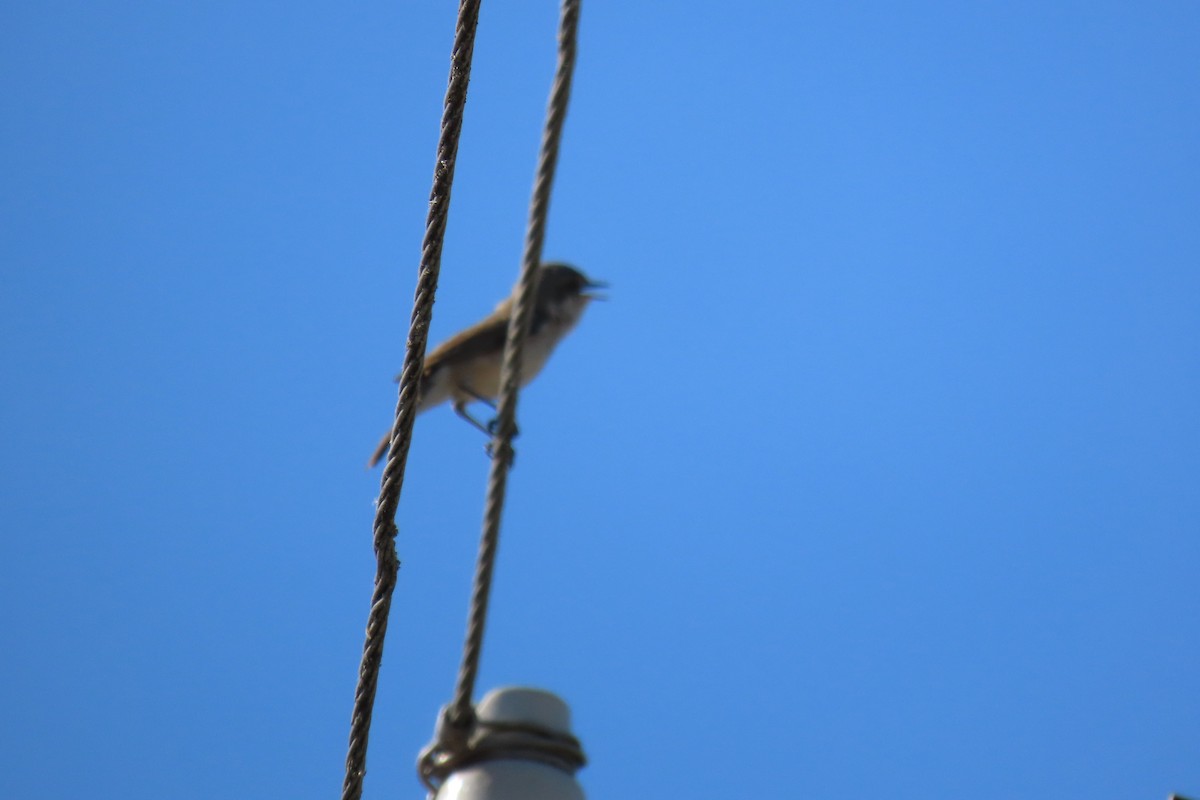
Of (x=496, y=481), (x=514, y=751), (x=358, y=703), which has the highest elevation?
(x=358, y=703)

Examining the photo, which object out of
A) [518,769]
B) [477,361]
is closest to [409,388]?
[518,769]

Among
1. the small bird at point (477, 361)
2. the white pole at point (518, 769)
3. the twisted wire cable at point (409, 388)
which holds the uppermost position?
the small bird at point (477, 361)

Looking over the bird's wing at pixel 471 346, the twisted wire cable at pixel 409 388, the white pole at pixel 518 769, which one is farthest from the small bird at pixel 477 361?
the white pole at pixel 518 769

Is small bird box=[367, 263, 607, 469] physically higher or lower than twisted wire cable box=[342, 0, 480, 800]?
higher

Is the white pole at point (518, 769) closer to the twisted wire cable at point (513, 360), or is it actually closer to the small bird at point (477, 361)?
the twisted wire cable at point (513, 360)

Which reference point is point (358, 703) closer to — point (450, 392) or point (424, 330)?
point (424, 330)

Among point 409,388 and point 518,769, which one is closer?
point 518,769

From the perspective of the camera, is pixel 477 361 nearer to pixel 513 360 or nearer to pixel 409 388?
pixel 409 388

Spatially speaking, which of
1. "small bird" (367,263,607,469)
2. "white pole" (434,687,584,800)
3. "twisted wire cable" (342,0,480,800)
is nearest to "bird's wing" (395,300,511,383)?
"small bird" (367,263,607,469)

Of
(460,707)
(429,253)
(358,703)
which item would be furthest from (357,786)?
(429,253)

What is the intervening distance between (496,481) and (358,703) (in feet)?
3.30

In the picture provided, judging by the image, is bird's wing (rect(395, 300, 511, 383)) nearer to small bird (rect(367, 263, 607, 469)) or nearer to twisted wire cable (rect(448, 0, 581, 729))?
small bird (rect(367, 263, 607, 469))

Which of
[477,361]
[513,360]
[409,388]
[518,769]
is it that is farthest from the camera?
[477,361]

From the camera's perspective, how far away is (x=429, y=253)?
2.64 m
